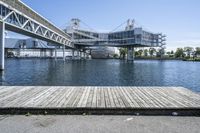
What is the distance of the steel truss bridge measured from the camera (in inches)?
1638

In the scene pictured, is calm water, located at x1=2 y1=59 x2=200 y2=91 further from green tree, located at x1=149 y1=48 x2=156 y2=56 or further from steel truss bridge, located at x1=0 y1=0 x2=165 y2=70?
green tree, located at x1=149 y1=48 x2=156 y2=56

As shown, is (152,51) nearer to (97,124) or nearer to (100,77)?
(100,77)

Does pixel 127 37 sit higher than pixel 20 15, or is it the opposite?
pixel 127 37

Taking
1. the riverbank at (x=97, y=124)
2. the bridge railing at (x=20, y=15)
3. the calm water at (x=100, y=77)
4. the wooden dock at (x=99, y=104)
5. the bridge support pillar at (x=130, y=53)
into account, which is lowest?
the calm water at (x=100, y=77)

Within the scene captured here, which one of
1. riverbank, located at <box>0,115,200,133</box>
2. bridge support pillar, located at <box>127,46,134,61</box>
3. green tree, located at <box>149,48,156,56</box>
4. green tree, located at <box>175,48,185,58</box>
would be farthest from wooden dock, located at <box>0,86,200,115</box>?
green tree, located at <box>149,48,156,56</box>

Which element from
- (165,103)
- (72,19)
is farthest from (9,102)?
(72,19)

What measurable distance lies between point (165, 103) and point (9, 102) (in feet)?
19.9

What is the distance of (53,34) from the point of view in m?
81.1

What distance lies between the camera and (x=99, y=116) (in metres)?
7.46

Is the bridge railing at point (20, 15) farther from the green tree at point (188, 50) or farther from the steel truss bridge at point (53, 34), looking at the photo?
the green tree at point (188, 50)

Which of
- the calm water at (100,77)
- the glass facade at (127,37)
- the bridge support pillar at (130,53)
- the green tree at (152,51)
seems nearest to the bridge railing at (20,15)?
the calm water at (100,77)

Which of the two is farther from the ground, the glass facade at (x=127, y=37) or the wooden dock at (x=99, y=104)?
the glass facade at (x=127, y=37)

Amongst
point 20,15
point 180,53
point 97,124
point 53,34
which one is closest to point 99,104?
point 97,124

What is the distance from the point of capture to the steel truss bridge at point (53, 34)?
137 feet
